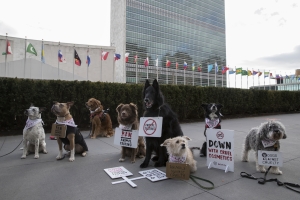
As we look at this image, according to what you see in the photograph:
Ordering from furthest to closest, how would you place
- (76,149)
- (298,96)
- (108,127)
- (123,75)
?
(123,75) < (298,96) < (108,127) < (76,149)

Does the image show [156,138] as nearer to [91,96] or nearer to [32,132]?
[32,132]

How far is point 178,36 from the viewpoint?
103625mm

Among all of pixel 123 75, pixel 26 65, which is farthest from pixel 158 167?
pixel 123 75

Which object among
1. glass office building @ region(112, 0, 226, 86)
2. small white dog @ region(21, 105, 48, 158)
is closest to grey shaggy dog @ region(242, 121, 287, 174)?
small white dog @ region(21, 105, 48, 158)

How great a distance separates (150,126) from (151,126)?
0.08ft

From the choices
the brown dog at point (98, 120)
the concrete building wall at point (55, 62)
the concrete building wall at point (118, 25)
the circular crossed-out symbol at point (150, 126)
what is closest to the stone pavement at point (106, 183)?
the circular crossed-out symbol at point (150, 126)

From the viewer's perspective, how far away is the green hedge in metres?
7.12

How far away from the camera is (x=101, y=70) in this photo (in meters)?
28.3

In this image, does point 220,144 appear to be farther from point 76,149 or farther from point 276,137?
point 76,149

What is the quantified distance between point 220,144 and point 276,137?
0.93m

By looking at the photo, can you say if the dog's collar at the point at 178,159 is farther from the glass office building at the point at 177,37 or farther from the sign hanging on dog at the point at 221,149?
the glass office building at the point at 177,37

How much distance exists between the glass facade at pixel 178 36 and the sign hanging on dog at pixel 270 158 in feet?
239

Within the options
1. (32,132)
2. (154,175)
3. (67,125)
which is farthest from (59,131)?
(154,175)

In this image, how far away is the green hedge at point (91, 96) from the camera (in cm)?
712
